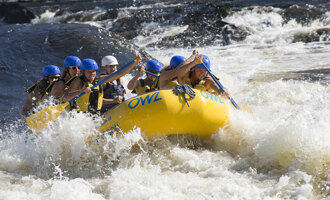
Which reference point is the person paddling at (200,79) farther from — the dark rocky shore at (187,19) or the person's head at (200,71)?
the dark rocky shore at (187,19)

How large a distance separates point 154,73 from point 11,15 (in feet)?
74.9

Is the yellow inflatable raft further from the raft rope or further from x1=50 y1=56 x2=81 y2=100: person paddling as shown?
x1=50 y1=56 x2=81 y2=100: person paddling

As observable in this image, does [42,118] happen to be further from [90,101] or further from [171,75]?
[171,75]

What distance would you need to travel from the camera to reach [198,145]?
208 inches

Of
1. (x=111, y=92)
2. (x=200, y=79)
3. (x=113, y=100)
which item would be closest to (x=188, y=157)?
(x=200, y=79)

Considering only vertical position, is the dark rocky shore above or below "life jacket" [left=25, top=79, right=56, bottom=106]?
below

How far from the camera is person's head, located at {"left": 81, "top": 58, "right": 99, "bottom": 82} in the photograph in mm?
5441

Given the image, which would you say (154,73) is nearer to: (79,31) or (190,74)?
(190,74)

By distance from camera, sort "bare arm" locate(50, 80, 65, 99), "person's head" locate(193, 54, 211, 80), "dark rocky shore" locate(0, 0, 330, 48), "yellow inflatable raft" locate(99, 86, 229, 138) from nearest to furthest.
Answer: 1. "yellow inflatable raft" locate(99, 86, 229, 138)
2. "person's head" locate(193, 54, 211, 80)
3. "bare arm" locate(50, 80, 65, 99)
4. "dark rocky shore" locate(0, 0, 330, 48)

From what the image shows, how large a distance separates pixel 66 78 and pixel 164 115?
6.74 feet

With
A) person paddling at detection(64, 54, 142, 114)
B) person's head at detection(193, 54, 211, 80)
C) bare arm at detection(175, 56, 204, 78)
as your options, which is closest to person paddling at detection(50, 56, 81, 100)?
person paddling at detection(64, 54, 142, 114)

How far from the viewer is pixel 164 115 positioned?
190 inches

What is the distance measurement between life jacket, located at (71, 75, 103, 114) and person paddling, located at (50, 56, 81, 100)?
13.7 inches

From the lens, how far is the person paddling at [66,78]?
5734 millimetres
